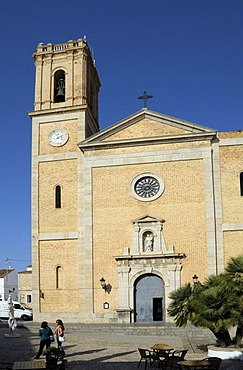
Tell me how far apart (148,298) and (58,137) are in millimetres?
10649

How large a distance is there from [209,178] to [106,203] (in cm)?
582

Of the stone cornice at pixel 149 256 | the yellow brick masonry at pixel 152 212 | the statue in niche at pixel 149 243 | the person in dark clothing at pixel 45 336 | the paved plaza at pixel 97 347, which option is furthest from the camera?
the statue in niche at pixel 149 243

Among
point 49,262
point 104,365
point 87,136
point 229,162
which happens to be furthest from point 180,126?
point 104,365

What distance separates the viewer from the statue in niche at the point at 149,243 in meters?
27.2

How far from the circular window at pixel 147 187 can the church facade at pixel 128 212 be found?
56 mm

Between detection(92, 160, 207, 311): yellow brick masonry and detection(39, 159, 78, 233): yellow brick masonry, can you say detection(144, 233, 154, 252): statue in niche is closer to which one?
detection(92, 160, 207, 311): yellow brick masonry

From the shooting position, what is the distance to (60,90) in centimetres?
3061

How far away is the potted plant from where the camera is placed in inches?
579

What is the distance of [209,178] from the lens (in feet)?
88.7

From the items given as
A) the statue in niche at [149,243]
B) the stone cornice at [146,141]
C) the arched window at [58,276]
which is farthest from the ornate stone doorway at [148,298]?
the stone cornice at [146,141]

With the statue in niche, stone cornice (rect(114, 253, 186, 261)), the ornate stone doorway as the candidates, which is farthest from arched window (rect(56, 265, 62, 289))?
the statue in niche

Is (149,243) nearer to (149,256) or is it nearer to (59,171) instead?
(149,256)

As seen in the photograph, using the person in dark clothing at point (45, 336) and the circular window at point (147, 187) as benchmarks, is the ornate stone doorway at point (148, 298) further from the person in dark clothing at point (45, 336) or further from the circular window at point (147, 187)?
the person in dark clothing at point (45, 336)

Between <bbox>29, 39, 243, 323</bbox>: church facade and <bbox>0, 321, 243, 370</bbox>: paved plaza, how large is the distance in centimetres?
288
